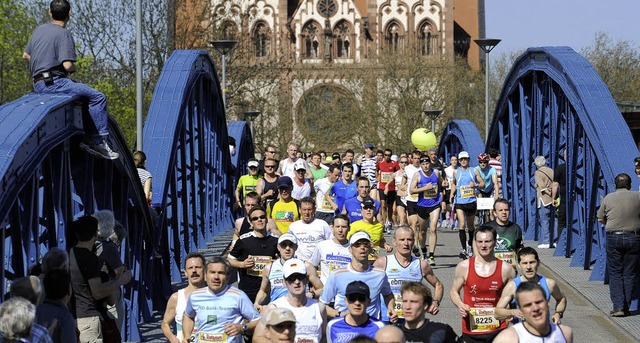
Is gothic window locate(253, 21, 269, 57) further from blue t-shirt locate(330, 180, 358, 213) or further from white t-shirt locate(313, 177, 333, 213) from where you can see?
blue t-shirt locate(330, 180, 358, 213)

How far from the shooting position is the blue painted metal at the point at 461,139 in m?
34.5

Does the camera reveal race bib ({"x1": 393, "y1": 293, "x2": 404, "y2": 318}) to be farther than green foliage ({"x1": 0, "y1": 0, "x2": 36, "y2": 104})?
No

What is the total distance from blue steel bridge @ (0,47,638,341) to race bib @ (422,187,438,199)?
209 centimetres

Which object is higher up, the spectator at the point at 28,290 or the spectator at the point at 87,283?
the spectator at the point at 28,290

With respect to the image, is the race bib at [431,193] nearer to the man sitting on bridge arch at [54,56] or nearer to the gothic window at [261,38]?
the man sitting on bridge arch at [54,56]

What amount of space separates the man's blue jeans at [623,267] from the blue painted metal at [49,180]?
5.38 m

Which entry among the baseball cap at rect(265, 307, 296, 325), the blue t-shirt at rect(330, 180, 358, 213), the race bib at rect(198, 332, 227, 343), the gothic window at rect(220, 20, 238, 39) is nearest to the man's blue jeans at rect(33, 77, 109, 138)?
the race bib at rect(198, 332, 227, 343)

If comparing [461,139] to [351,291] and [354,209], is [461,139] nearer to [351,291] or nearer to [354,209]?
[354,209]

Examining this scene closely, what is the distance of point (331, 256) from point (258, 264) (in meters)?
0.71

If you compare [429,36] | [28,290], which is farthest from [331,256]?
[429,36]

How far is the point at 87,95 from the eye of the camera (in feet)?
40.7

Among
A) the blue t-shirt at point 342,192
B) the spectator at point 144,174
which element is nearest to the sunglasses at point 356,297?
the spectator at point 144,174

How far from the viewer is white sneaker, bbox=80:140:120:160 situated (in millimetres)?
12884

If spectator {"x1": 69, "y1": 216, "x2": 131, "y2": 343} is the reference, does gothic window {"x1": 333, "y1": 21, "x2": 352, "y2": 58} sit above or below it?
above
